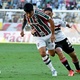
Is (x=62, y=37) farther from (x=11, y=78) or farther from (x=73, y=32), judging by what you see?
(x=73, y=32)

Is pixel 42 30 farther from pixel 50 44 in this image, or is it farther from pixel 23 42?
pixel 23 42

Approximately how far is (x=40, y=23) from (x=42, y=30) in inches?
8.6

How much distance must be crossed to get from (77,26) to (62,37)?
13.6m

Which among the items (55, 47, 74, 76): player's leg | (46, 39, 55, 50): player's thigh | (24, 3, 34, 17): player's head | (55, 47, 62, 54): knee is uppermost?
(24, 3, 34, 17): player's head

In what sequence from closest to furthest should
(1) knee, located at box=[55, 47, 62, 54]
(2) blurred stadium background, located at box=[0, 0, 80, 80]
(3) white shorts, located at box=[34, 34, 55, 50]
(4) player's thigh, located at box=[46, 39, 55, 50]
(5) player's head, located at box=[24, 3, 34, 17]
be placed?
(5) player's head, located at box=[24, 3, 34, 17], (3) white shorts, located at box=[34, 34, 55, 50], (4) player's thigh, located at box=[46, 39, 55, 50], (1) knee, located at box=[55, 47, 62, 54], (2) blurred stadium background, located at box=[0, 0, 80, 80]

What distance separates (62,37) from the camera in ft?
43.1

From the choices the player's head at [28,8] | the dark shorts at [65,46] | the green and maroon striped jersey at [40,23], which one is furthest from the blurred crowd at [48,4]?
the player's head at [28,8]

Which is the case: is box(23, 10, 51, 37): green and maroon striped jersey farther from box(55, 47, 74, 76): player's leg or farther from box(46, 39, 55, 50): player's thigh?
box(55, 47, 74, 76): player's leg

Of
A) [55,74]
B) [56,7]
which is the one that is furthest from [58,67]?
[56,7]

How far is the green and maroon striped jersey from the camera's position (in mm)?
11977

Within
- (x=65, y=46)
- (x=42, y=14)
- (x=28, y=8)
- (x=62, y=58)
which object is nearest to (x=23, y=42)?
(x=65, y=46)

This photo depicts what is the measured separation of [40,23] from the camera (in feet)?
40.0

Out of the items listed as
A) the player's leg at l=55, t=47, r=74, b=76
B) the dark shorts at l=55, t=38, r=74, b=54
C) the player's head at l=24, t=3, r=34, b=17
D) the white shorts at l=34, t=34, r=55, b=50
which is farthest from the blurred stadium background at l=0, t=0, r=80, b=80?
the player's head at l=24, t=3, r=34, b=17

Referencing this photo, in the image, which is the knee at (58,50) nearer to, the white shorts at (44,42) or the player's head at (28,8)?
the white shorts at (44,42)
